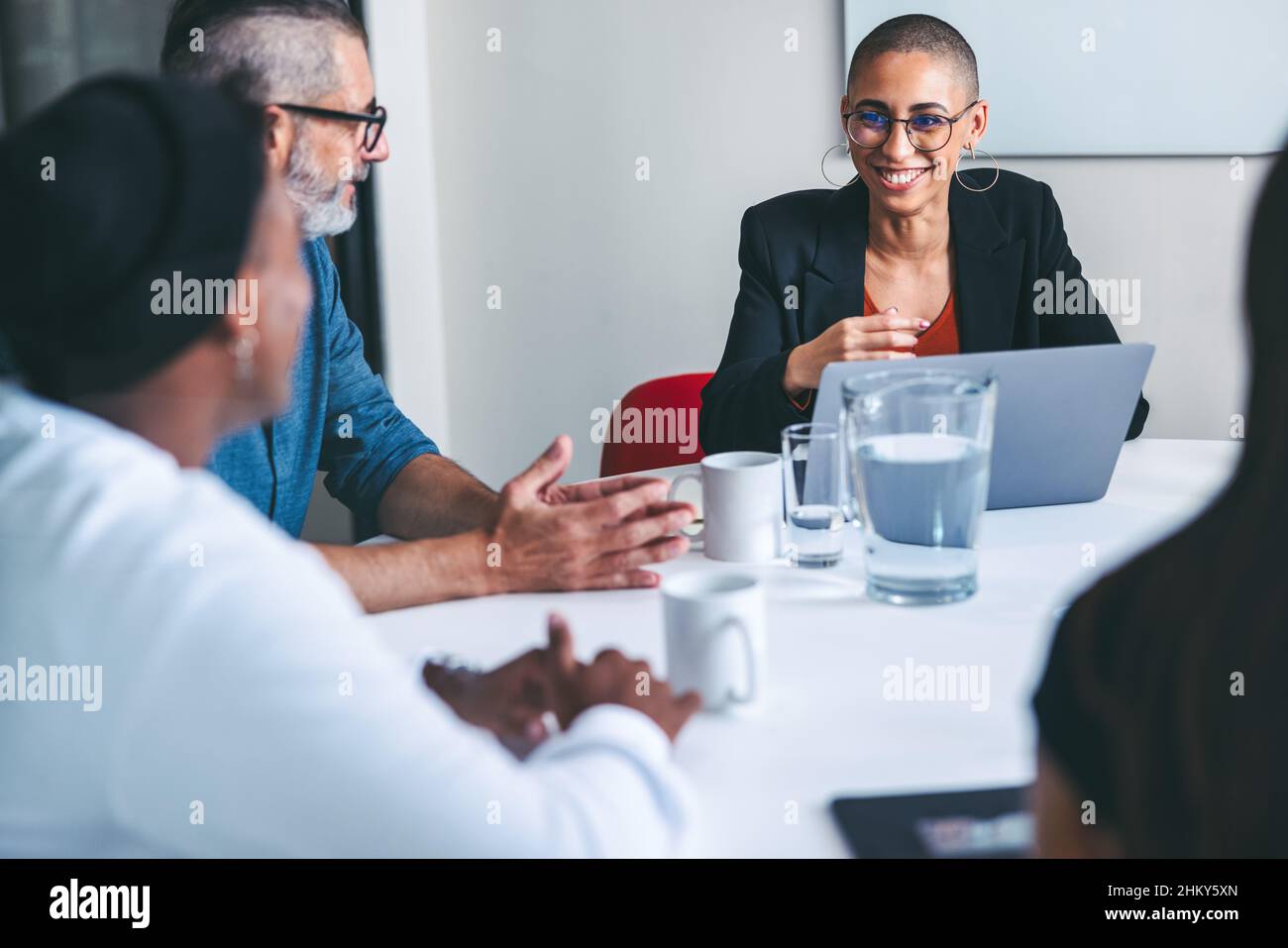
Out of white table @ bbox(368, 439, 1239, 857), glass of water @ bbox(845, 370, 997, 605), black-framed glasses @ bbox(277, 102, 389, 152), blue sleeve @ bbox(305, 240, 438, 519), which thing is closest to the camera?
white table @ bbox(368, 439, 1239, 857)

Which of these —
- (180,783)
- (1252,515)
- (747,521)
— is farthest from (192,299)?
(747,521)

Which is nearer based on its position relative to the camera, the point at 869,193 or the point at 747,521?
the point at 747,521

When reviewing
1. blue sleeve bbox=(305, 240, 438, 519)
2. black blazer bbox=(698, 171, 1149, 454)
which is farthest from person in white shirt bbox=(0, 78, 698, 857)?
black blazer bbox=(698, 171, 1149, 454)

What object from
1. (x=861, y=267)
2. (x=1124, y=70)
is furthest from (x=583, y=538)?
(x=1124, y=70)

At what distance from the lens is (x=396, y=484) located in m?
1.74

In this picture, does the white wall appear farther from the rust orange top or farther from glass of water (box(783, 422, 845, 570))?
glass of water (box(783, 422, 845, 570))

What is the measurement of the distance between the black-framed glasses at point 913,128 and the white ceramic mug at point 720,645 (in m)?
1.40

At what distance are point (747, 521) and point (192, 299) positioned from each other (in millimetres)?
778

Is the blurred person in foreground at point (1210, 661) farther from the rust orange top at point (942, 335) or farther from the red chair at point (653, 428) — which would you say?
the rust orange top at point (942, 335)

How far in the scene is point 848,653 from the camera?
1086 millimetres

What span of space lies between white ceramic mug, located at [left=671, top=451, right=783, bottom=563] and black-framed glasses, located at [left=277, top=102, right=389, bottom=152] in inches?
27.7

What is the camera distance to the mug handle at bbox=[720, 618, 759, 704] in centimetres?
95

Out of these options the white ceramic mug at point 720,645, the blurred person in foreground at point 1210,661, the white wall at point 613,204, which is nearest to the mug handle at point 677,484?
the white ceramic mug at point 720,645
